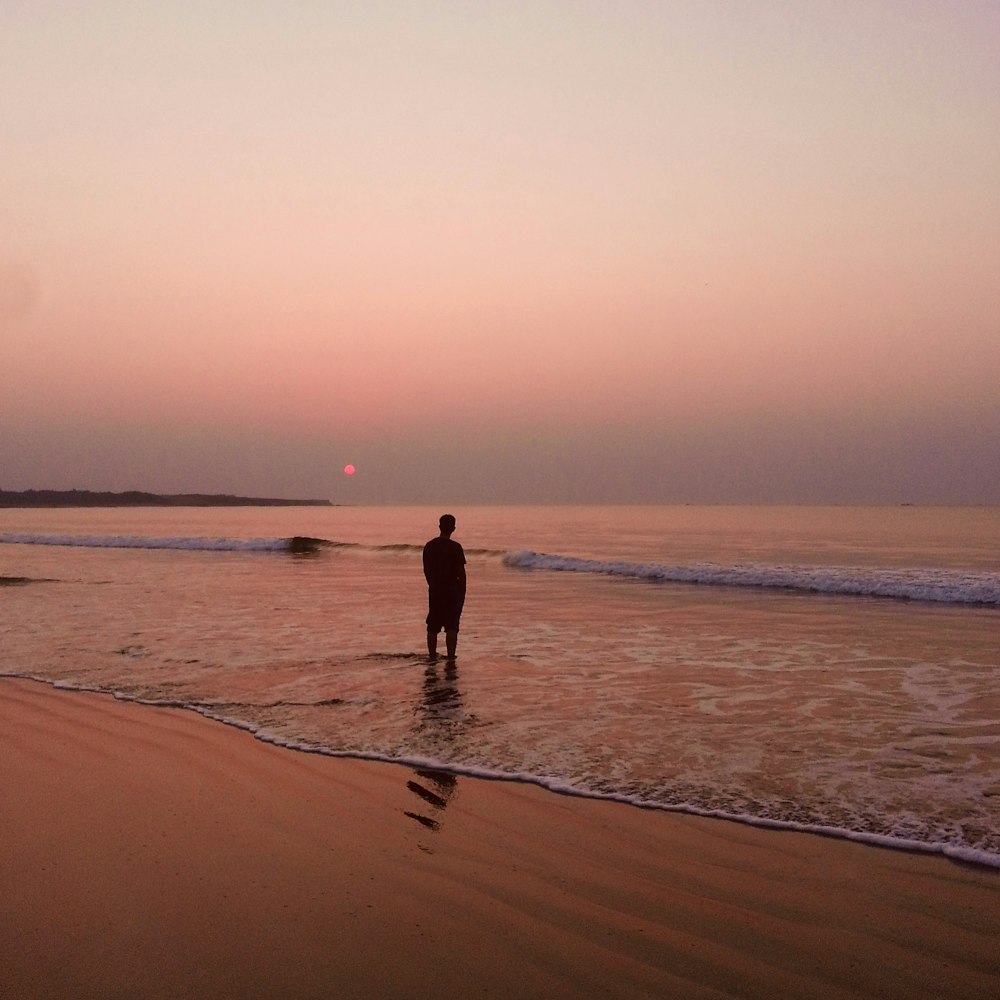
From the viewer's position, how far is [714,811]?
5.95 metres

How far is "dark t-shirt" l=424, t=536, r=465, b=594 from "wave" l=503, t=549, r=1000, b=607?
15841mm

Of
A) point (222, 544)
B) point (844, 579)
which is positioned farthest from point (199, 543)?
point (844, 579)

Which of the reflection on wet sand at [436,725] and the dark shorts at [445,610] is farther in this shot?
the dark shorts at [445,610]

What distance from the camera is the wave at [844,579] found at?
23312 millimetres

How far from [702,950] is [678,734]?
4.40 metres

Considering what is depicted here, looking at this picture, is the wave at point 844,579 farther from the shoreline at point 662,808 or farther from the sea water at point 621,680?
the shoreline at point 662,808

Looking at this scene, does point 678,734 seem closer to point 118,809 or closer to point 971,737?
point 971,737

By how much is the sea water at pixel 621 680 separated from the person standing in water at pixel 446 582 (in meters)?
0.63

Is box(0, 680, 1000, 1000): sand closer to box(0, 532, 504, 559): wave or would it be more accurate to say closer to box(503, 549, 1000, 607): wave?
box(503, 549, 1000, 607): wave

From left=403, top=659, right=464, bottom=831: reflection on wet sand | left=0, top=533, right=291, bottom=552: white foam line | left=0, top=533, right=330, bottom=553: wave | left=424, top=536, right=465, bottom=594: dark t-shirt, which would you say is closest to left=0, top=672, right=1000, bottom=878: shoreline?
left=403, top=659, right=464, bottom=831: reflection on wet sand

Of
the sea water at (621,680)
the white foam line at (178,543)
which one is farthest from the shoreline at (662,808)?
the white foam line at (178,543)

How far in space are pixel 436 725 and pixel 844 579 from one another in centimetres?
2112

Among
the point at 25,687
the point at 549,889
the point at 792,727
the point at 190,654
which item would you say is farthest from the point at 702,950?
the point at 190,654

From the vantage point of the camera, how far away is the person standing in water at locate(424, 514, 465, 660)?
40.5 ft
